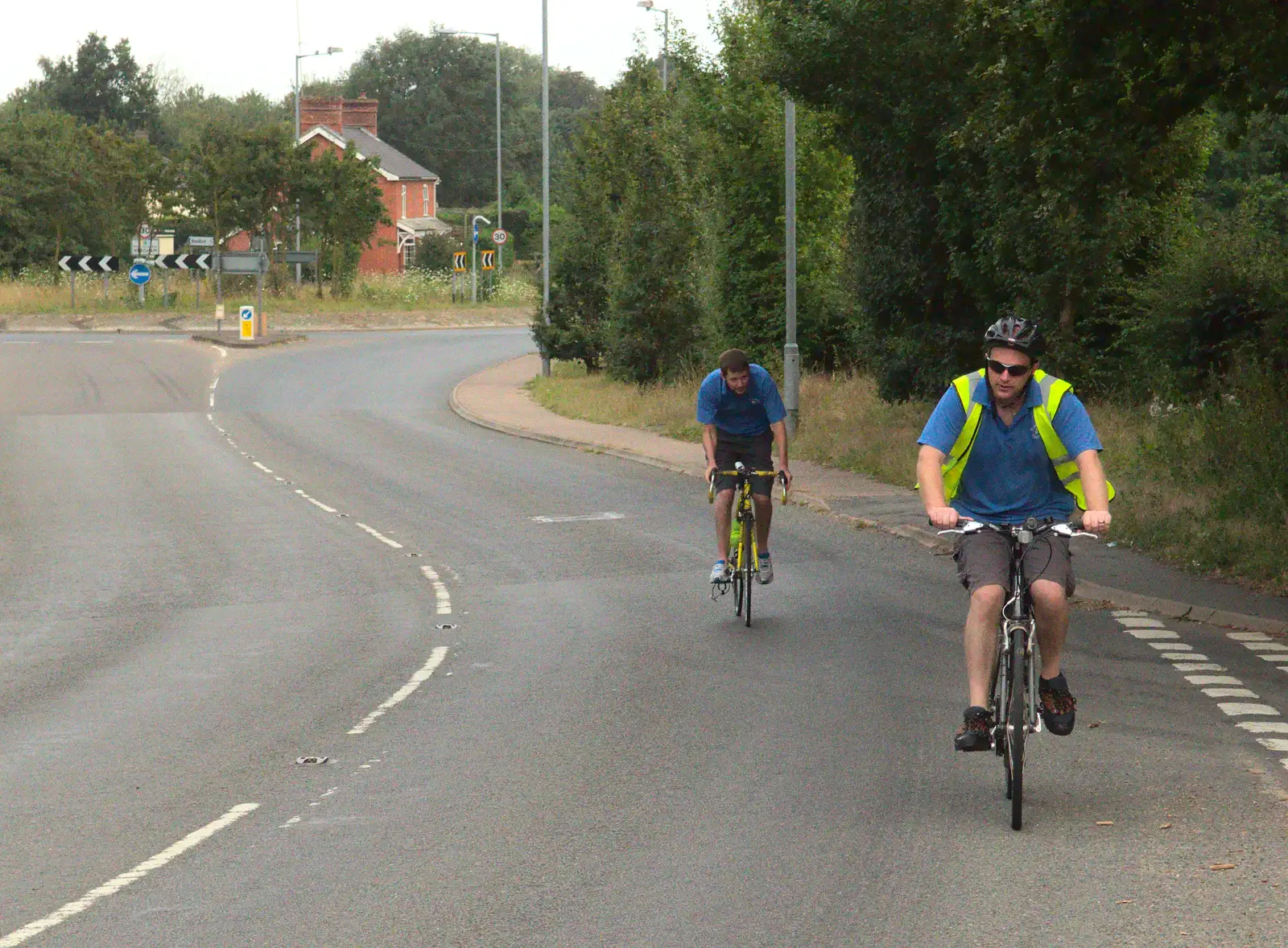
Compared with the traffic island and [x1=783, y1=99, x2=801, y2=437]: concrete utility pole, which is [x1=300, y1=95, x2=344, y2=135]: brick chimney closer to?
the traffic island

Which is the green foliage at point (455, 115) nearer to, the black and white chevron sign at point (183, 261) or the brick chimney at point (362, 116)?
the brick chimney at point (362, 116)

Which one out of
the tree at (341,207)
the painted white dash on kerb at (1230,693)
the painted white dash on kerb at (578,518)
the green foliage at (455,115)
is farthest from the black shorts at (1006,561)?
the green foliage at (455,115)

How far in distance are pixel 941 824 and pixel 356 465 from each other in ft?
63.6

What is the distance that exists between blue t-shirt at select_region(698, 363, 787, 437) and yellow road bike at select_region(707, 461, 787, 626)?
11.4 inches

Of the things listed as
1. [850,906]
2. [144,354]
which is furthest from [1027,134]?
[144,354]

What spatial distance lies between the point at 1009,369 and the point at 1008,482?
0.49m

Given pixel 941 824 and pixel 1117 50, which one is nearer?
pixel 941 824

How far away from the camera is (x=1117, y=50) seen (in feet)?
45.1

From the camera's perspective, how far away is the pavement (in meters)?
12.6

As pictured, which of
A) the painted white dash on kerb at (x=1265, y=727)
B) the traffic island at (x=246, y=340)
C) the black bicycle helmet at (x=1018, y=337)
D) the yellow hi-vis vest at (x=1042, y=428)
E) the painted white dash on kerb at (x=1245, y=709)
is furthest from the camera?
the traffic island at (x=246, y=340)

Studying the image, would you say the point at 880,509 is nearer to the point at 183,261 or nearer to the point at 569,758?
the point at 569,758

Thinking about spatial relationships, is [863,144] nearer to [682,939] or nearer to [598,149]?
[598,149]

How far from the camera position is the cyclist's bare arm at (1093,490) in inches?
272

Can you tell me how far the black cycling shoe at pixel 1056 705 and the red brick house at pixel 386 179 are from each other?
80.5 meters
